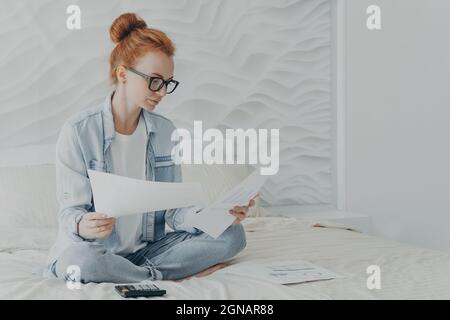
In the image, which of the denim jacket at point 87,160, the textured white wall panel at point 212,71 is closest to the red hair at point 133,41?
the denim jacket at point 87,160

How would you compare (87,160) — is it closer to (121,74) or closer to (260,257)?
(121,74)

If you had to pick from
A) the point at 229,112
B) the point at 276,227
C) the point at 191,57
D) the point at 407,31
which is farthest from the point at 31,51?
the point at 407,31

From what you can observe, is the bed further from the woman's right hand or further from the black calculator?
the woman's right hand

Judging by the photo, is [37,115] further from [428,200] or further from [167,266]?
[428,200]

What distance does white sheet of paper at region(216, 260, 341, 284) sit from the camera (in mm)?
1747

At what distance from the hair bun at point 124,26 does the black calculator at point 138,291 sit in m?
0.75

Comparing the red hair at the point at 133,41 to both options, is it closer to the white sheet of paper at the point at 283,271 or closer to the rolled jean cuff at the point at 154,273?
the rolled jean cuff at the point at 154,273

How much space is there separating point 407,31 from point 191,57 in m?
1.27

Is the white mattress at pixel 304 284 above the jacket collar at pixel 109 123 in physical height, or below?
below

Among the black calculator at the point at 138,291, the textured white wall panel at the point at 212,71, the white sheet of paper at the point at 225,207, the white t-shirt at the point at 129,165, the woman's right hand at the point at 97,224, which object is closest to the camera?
the black calculator at the point at 138,291

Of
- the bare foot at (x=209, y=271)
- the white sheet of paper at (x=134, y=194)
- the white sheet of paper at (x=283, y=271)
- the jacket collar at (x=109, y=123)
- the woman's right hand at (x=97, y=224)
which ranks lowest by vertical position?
the bare foot at (x=209, y=271)

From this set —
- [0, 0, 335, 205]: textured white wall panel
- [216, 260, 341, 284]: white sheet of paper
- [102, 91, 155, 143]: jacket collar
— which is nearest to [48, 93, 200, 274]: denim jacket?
[102, 91, 155, 143]: jacket collar

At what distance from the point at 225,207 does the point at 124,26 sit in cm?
62

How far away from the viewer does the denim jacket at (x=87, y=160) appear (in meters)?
1.77
